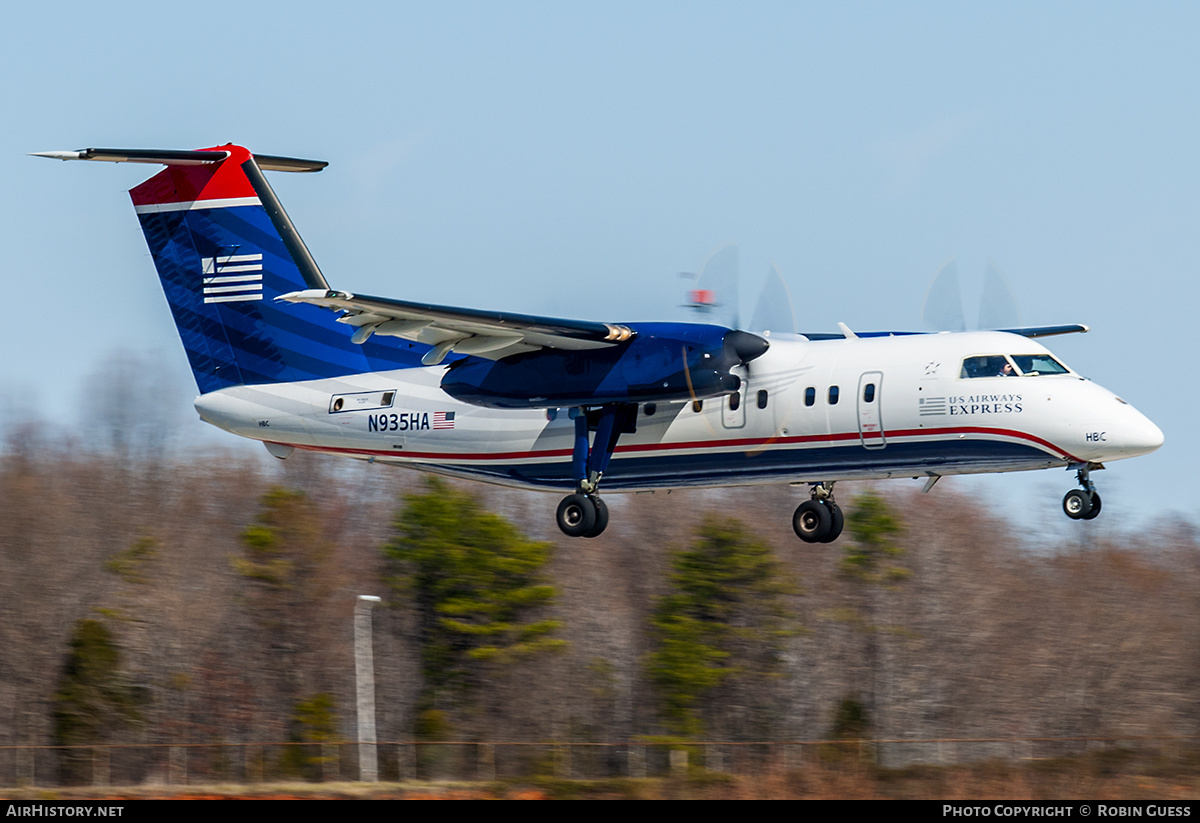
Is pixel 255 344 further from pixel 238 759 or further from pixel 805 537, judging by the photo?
pixel 238 759

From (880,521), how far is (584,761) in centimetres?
1285

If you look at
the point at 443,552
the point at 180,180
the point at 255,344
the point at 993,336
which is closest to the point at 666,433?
the point at 993,336

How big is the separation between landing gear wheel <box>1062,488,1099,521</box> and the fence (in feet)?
74.8

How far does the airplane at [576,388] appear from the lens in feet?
61.7

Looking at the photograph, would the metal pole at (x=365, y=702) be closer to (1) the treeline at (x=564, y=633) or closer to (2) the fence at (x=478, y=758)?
(2) the fence at (x=478, y=758)

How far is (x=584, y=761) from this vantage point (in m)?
43.7

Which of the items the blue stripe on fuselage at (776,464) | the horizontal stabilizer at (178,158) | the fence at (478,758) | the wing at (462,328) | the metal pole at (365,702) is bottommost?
the fence at (478,758)

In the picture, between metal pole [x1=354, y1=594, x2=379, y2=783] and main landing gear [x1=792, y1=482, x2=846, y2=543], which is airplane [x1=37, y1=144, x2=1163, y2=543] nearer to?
main landing gear [x1=792, y1=482, x2=846, y2=543]

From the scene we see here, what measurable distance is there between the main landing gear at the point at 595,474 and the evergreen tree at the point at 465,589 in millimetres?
26504

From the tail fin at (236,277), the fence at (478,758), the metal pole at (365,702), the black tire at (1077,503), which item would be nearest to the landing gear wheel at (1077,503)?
the black tire at (1077,503)

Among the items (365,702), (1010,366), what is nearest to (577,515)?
(1010,366)

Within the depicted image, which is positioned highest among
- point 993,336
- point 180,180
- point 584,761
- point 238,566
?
point 180,180

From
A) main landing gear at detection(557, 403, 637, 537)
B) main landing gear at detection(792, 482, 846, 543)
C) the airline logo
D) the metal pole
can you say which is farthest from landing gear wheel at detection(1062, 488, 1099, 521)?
the metal pole

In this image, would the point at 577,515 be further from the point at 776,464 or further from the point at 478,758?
the point at 478,758
